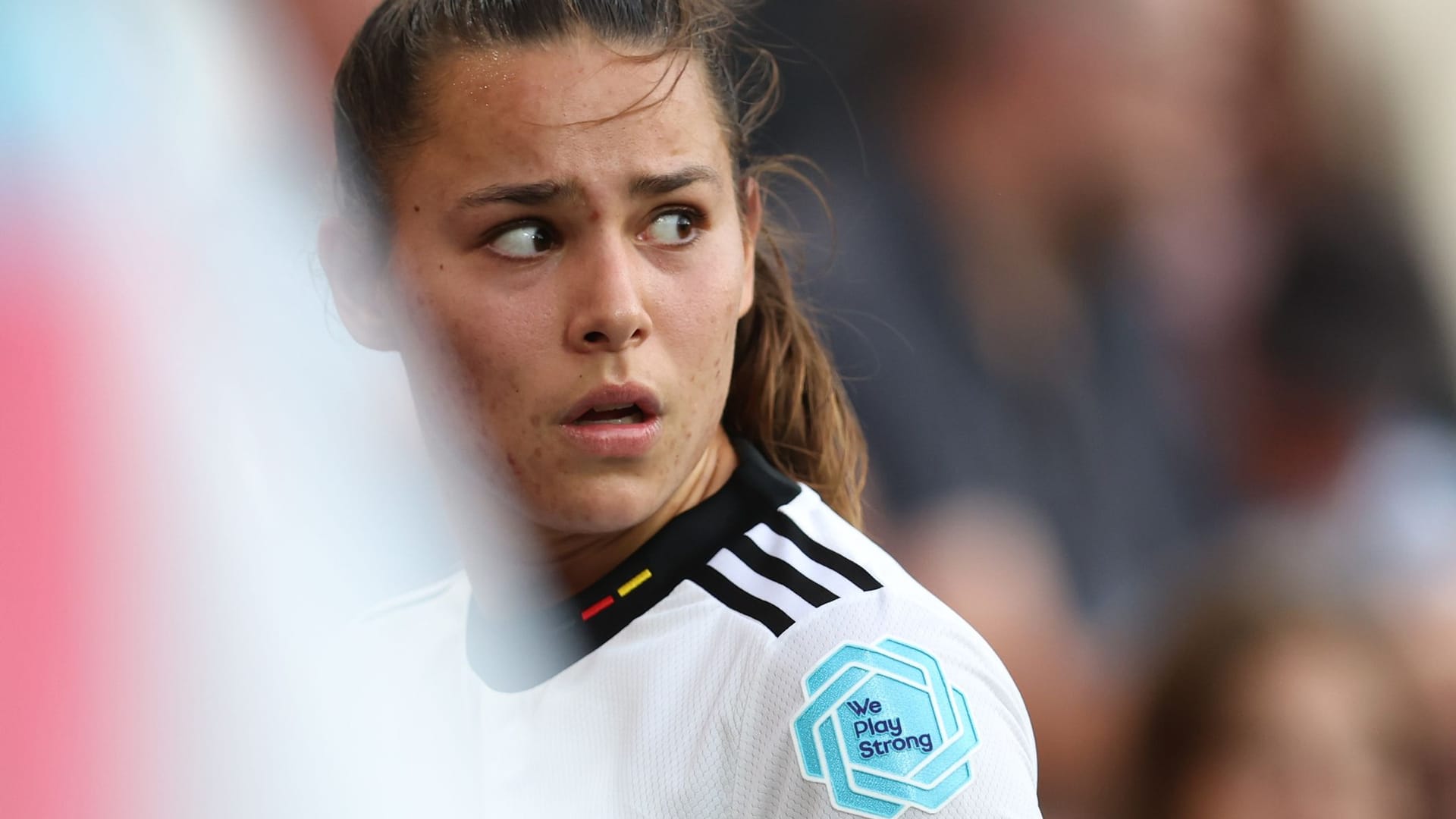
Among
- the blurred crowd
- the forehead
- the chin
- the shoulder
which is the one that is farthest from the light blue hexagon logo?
the blurred crowd

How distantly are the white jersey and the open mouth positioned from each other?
7 centimetres

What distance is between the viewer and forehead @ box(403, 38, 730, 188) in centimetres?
63

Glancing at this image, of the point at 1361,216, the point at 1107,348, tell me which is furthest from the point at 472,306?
the point at 1361,216

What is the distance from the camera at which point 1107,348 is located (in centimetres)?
126

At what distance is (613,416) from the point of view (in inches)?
25.8

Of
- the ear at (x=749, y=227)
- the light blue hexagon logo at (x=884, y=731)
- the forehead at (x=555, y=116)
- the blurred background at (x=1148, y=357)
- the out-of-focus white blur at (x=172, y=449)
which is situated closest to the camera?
the out-of-focus white blur at (x=172, y=449)

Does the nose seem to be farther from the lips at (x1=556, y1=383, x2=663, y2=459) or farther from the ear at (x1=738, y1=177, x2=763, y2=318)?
the ear at (x1=738, y1=177, x2=763, y2=318)

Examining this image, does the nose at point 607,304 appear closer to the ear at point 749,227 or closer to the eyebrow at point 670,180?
the eyebrow at point 670,180

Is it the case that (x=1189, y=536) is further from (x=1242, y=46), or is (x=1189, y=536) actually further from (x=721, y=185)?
(x=721, y=185)

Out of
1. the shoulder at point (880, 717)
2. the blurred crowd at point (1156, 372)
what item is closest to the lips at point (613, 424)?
the shoulder at point (880, 717)

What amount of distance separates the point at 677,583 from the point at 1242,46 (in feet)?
3.06

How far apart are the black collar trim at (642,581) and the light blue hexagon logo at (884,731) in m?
0.14

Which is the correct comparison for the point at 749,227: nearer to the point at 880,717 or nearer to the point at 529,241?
the point at 529,241

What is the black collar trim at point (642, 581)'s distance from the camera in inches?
27.0
